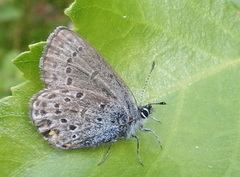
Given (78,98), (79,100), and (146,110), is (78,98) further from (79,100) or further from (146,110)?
(146,110)

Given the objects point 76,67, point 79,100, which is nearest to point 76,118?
point 79,100

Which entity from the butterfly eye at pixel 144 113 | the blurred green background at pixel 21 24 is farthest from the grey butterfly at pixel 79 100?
the blurred green background at pixel 21 24

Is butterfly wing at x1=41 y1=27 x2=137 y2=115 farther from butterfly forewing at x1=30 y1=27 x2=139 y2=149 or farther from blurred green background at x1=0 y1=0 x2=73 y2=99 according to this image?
blurred green background at x1=0 y1=0 x2=73 y2=99

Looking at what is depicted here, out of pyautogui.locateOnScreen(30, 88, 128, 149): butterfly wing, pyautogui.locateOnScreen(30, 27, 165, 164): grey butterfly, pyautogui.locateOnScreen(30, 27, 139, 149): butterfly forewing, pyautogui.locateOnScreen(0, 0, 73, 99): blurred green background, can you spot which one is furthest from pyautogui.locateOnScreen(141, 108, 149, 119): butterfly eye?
pyautogui.locateOnScreen(0, 0, 73, 99): blurred green background

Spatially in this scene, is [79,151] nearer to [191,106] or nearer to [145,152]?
[145,152]

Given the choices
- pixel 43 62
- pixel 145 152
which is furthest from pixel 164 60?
pixel 43 62

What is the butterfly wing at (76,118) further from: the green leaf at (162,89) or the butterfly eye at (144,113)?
the butterfly eye at (144,113)
